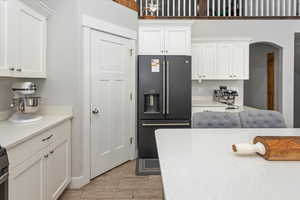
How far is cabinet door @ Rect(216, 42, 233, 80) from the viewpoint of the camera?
4621mm

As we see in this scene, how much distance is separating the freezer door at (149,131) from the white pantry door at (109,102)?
22 centimetres

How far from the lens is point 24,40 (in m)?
2.44

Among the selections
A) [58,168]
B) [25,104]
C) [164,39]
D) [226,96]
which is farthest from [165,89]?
[25,104]

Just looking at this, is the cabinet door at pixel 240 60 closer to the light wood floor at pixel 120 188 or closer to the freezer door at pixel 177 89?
the freezer door at pixel 177 89

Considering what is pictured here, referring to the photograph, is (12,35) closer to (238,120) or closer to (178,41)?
(238,120)

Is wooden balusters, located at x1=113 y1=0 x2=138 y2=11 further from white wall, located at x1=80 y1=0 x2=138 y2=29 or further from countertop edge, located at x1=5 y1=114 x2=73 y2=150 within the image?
countertop edge, located at x1=5 y1=114 x2=73 y2=150

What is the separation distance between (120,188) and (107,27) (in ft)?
7.22

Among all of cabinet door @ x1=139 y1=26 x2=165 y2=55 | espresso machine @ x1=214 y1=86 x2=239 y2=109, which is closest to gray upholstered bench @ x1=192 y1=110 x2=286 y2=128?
espresso machine @ x1=214 y1=86 x2=239 y2=109

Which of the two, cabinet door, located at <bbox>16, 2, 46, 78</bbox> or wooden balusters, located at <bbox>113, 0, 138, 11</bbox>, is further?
wooden balusters, located at <bbox>113, 0, 138, 11</bbox>

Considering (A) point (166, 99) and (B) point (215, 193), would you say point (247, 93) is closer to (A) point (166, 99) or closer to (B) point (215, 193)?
(A) point (166, 99)

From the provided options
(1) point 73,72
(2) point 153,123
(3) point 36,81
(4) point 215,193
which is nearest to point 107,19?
(1) point 73,72

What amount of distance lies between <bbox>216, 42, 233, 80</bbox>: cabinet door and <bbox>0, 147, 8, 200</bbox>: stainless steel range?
3.96 meters

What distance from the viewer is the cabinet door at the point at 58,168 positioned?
232 cm

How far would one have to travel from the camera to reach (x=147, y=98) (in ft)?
13.3
